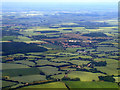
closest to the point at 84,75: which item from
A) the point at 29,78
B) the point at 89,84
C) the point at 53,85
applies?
the point at 89,84

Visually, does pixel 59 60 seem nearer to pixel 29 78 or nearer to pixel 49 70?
pixel 49 70

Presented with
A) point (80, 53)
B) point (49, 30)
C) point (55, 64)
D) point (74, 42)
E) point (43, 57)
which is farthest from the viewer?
point (49, 30)

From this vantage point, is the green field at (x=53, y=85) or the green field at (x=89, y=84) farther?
the green field at (x=89, y=84)

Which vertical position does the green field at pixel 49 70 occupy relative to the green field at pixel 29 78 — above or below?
above

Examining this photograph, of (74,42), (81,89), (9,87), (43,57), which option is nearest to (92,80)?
(81,89)

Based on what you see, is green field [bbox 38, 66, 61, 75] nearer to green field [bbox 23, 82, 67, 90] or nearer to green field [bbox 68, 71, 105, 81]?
green field [bbox 68, 71, 105, 81]

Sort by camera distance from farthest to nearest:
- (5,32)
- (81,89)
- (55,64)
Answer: (5,32), (55,64), (81,89)

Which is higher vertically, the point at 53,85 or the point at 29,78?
the point at 29,78

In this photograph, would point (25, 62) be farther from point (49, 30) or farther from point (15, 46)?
point (49, 30)

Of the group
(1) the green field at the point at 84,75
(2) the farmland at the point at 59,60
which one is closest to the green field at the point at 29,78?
(2) the farmland at the point at 59,60

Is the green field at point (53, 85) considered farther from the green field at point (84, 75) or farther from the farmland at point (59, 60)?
the green field at point (84, 75)

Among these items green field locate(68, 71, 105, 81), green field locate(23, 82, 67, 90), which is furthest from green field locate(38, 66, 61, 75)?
green field locate(23, 82, 67, 90)
